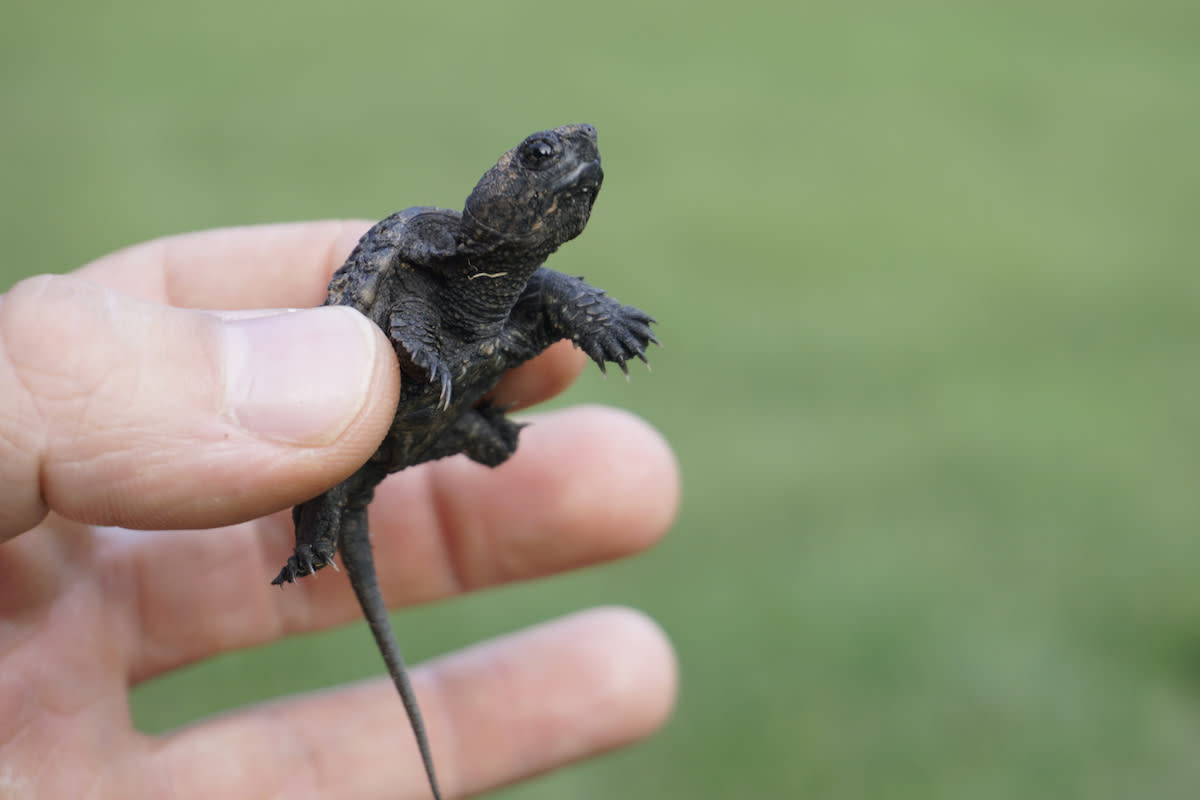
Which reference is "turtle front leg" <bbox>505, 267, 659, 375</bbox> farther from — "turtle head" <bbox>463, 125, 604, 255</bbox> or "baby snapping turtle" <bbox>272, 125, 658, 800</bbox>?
"turtle head" <bbox>463, 125, 604, 255</bbox>

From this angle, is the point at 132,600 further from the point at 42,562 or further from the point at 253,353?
the point at 253,353

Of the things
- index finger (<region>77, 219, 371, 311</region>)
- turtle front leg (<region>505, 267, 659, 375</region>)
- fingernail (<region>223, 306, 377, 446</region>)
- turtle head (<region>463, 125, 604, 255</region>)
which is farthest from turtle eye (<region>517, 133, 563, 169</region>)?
index finger (<region>77, 219, 371, 311</region>)

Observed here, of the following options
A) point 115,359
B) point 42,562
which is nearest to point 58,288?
point 115,359

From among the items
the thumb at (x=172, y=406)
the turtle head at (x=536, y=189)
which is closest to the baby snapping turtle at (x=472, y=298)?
the turtle head at (x=536, y=189)

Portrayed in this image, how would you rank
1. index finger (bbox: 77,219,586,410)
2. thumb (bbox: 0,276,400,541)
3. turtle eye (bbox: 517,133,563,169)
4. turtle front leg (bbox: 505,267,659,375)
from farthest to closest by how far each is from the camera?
1. index finger (bbox: 77,219,586,410)
2. turtle front leg (bbox: 505,267,659,375)
3. turtle eye (bbox: 517,133,563,169)
4. thumb (bbox: 0,276,400,541)

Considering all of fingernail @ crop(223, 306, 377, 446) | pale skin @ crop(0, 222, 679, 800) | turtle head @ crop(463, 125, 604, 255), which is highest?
turtle head @ crop(463, 125, 604, 255)

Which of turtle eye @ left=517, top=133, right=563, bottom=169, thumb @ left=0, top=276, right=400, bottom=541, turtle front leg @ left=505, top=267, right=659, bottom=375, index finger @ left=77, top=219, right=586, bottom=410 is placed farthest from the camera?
index finger @ left=77, top=219, right=586, bottom=410

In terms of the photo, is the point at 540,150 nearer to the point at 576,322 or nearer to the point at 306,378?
the point at 576,322
